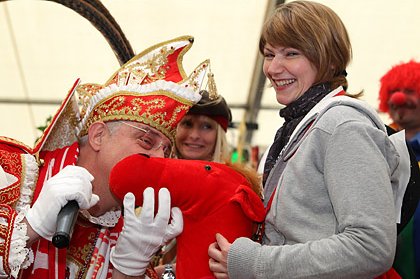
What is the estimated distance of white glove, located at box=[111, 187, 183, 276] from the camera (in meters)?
1.83

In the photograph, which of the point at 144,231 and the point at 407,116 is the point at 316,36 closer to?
the point at 144,231

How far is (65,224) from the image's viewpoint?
1.67 metres

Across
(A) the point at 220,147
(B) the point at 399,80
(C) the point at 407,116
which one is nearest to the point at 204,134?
(A) the point at 220,147

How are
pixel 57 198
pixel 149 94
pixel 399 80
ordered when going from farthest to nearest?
1. pixel 399 80
2. pixel 149 94
3. pixel 57 198

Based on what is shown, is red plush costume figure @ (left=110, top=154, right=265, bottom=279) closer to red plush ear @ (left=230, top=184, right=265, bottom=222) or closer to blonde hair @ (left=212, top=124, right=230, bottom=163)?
red plush ear @ (left=230, top=184, right=265, bottom=222)

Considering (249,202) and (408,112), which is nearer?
(249,202)

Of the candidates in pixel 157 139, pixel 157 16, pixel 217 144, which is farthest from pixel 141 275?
pixel 157 16

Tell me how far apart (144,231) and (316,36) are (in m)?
0.70

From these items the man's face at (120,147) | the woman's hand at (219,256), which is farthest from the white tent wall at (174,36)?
the woman's hand at (219,256)

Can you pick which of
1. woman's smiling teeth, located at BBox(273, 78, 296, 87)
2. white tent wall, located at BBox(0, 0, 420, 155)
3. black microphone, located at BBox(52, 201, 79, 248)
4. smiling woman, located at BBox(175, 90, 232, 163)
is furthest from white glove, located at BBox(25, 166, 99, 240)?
white tent wall, located at BBox(0, 0, 420, 155)

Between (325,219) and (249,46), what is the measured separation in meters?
4.20

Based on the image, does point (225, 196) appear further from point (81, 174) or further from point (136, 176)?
point (81, 174)

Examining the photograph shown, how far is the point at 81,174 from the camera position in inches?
74.6

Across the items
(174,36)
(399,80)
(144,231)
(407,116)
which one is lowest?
(144,231)
